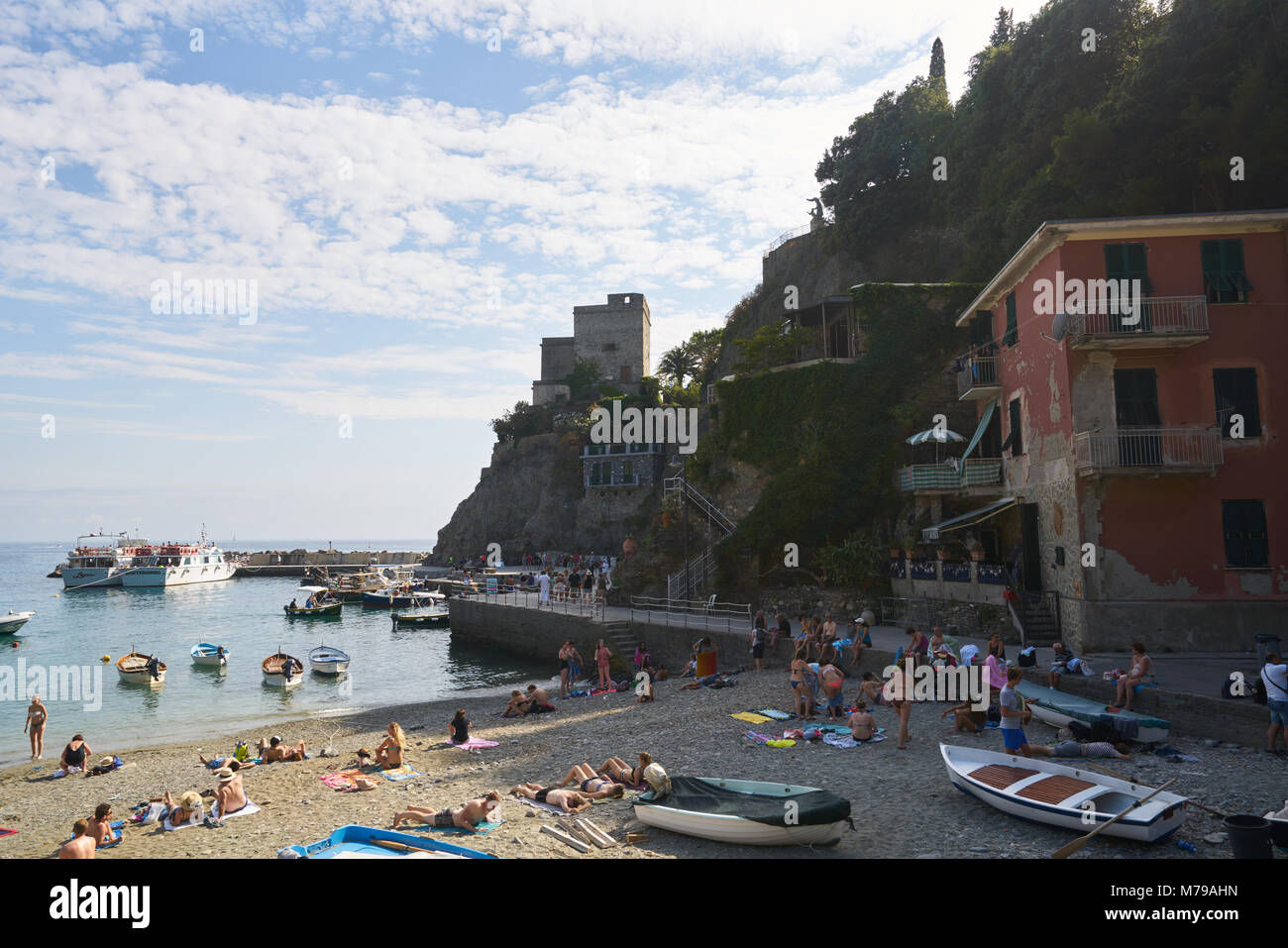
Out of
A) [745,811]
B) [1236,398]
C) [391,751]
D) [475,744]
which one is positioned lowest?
[475,744]

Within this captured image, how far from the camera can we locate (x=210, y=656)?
35.0 m

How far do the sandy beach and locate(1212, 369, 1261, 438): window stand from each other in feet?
30.7

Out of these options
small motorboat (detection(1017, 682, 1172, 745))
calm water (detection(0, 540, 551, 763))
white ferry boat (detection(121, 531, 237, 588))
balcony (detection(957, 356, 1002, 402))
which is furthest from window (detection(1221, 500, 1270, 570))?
white ferry boat (detection(121, 531, 237, 588))

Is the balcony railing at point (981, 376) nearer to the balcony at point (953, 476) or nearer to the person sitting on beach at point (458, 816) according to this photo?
the balcony at point (953, 476)

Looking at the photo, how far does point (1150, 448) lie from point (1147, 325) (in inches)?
119

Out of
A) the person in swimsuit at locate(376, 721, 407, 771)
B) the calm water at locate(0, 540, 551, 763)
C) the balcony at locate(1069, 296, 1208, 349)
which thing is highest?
the balcony at locate(1069, 296, 1208, 349)

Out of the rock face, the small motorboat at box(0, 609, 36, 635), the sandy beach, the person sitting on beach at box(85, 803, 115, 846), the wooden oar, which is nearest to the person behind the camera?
the wooden oar

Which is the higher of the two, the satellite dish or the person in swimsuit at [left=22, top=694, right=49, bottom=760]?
the satellite dish

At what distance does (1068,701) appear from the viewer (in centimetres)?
1414

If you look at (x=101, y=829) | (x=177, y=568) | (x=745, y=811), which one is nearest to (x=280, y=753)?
(x=101, y=829)

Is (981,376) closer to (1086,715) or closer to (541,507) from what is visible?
(1086,715)

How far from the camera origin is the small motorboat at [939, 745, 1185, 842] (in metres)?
8.99

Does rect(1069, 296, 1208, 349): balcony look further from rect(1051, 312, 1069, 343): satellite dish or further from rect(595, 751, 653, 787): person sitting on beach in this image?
rect(595, 751, 653, 787): person sitting on beach
